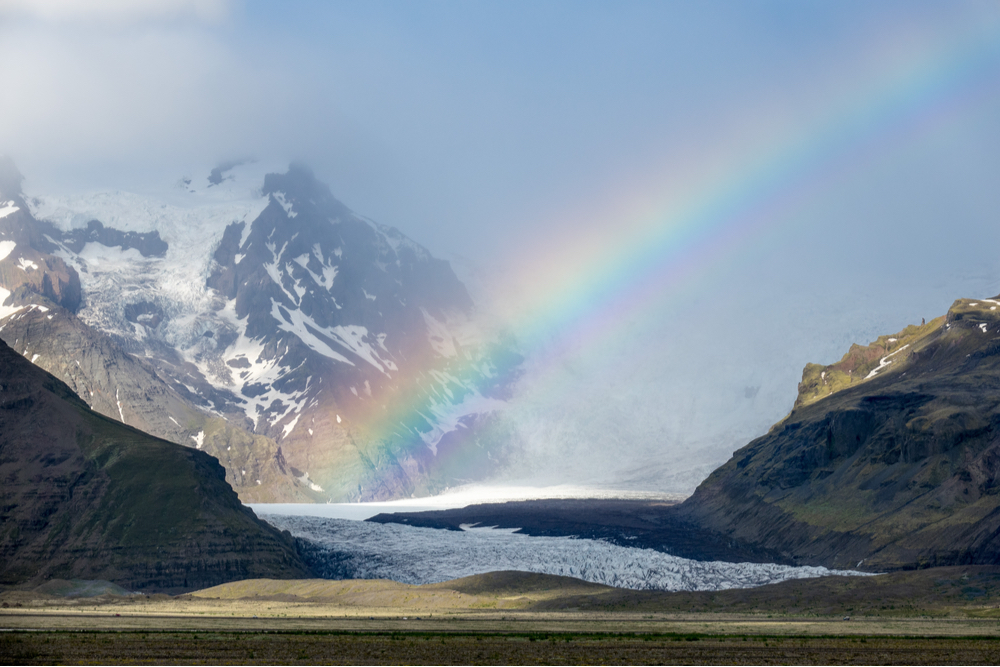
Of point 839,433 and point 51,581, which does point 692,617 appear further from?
point 839,433

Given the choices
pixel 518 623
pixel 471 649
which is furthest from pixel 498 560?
pixel 471 649

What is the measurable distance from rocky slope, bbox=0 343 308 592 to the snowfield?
15311mm

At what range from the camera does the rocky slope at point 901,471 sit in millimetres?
123312

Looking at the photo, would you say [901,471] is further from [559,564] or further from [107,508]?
[107,508]

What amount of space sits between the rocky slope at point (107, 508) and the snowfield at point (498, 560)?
15.3m

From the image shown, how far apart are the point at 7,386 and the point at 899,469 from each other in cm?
15070

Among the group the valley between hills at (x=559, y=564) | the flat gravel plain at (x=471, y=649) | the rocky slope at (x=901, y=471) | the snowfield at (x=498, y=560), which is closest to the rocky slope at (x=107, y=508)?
the valley between hills at (x=559, y=564)

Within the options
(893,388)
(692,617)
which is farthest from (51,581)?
(893,388)

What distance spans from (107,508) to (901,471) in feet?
419

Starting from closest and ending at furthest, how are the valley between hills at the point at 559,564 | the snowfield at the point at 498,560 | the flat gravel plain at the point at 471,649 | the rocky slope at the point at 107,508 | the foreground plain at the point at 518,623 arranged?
the flat gravel plain at the point at 471,649 < the foreground plain at the point at 518,623 < the valley between hills at the point at 559,564 < the rocky slope at the point at 107,508 < the snowfield at the point at 498,560

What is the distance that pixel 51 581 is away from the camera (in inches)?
4638

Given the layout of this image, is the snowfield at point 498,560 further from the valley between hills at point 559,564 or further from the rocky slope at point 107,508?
the rocky slope at point 107,508

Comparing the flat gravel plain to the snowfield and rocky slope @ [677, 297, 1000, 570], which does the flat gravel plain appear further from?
rocky slope @ [677, 297, 1000, 570]

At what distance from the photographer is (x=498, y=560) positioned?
151000mm
